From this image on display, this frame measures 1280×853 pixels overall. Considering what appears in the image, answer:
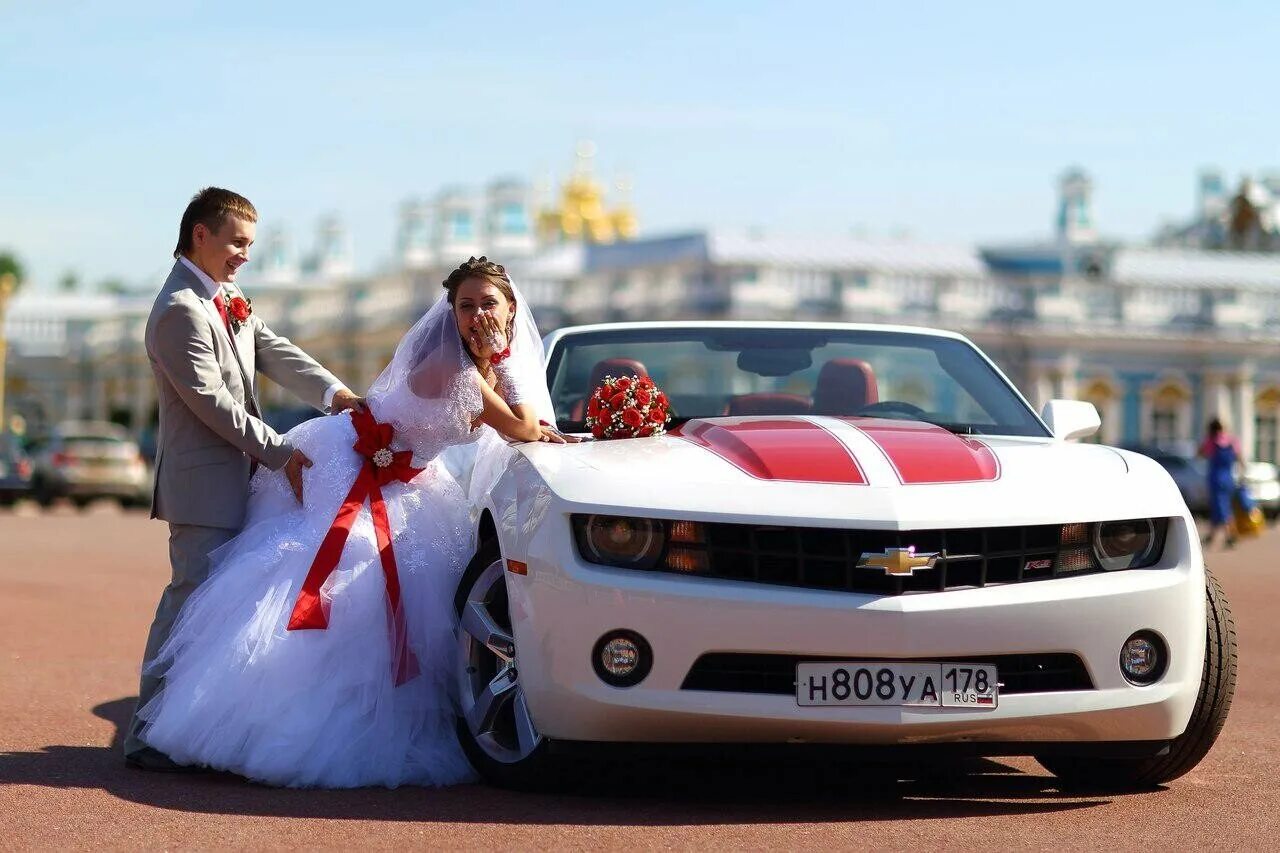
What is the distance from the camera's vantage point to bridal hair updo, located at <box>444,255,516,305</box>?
6.22 meters

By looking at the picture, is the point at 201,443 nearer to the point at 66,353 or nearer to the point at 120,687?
the point at 120,687

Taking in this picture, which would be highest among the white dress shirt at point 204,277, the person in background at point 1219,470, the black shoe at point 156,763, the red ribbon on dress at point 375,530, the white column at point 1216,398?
the white dress shirt at point 204,277

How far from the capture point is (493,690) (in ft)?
18.1

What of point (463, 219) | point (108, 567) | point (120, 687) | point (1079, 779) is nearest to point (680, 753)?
point (1079, 779)

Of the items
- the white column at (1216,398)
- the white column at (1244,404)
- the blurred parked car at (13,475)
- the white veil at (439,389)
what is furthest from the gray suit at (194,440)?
the white column at (1244,404)

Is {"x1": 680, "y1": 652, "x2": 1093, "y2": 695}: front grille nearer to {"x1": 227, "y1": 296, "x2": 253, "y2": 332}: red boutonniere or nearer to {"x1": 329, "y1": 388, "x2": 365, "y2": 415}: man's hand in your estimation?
{"x1": 329, "y1": 388, "x2": 365, "y2": 415}: man's hand

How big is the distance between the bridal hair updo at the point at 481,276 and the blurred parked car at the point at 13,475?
3069 cm

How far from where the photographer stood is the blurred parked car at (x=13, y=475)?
35406mm

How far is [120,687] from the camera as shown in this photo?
830cm

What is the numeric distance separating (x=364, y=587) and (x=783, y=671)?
1408 millimetres

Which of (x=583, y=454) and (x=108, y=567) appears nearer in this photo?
(x=583, y=454)

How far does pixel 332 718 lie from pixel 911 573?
169 centimetres

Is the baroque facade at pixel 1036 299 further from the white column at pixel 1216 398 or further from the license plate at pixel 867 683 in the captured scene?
the license plate at pixel 867 683

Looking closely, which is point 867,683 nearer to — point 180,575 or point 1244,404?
point 180,575
